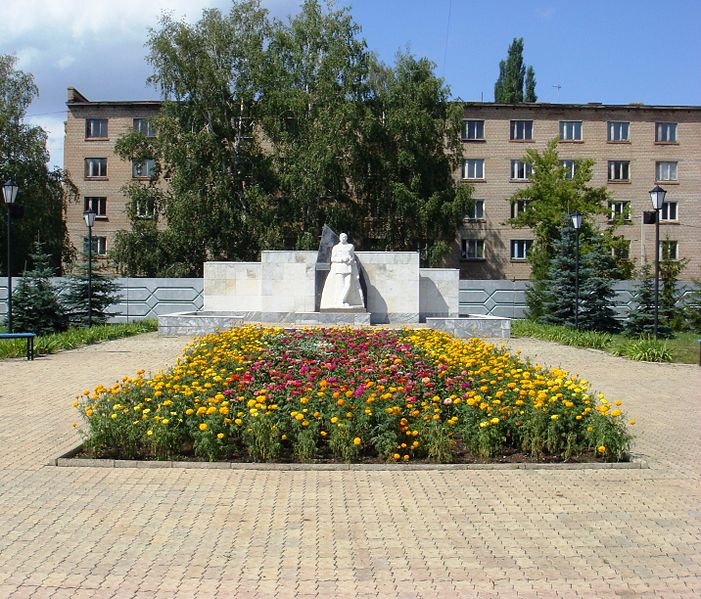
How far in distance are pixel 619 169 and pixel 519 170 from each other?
534 cm

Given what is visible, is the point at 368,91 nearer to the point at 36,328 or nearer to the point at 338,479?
the point at 36,328

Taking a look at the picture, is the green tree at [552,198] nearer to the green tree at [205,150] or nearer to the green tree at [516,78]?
the green tree at [205,150]

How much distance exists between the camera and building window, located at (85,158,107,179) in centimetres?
4072

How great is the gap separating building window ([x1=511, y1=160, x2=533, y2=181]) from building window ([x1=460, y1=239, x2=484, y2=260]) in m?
3.92

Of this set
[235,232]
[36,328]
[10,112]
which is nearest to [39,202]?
[10,112]

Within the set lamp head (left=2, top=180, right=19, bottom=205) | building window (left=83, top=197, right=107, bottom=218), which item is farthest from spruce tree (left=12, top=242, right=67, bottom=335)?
building window (left=83, top=197, right=107, bottom=218)

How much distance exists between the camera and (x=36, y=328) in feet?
68.5

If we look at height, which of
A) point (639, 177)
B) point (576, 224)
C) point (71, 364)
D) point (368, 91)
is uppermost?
point (368, 91)

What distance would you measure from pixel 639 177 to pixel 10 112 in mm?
31686

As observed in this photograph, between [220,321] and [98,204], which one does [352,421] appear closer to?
[220,321]

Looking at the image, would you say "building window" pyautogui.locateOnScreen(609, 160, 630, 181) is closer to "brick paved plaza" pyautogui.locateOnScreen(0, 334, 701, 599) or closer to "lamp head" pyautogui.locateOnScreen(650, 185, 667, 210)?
"lamp head" pyautogui.locateOnScreen(650, 185, 667, 210)

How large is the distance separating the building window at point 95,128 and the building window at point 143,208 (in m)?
9.93

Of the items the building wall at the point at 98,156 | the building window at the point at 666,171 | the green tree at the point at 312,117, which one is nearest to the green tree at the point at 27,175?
the building wall at the point at 98,156

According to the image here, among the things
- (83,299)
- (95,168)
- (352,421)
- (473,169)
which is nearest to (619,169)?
(473,169)
